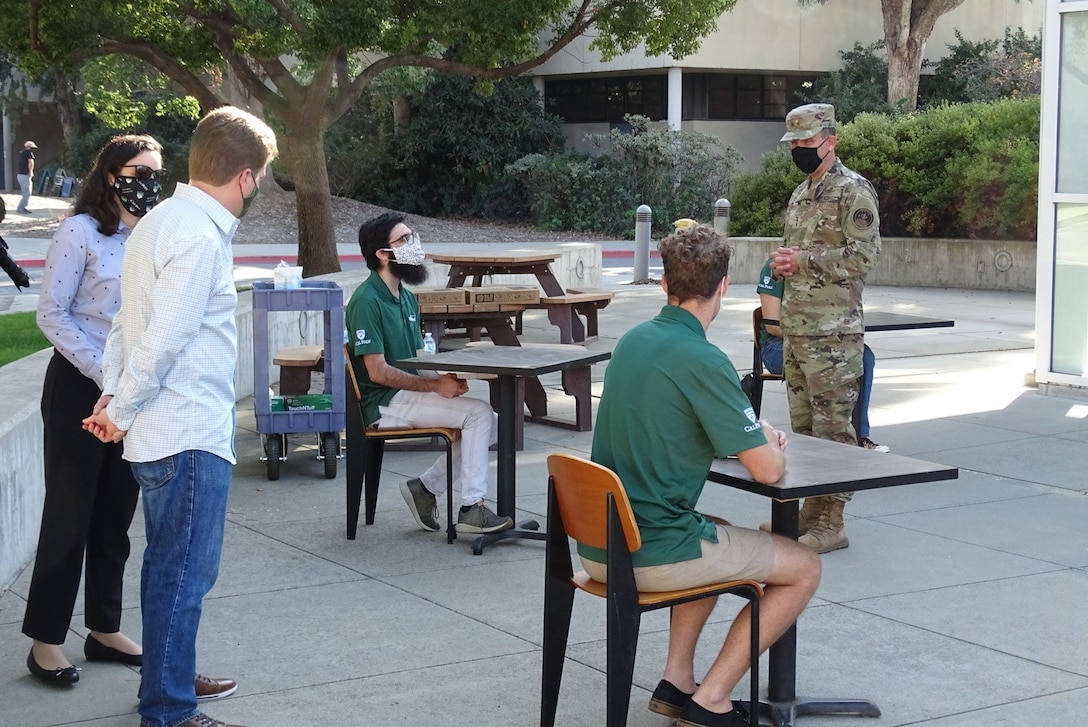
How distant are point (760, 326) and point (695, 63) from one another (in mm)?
25540

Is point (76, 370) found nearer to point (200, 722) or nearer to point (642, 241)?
point (200, 722)

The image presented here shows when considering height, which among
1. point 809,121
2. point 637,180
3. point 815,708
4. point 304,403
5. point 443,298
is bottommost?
point 815,708

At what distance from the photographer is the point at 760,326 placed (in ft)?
27.1

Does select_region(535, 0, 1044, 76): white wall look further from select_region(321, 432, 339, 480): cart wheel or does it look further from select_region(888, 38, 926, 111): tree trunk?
select_region(321, 432, 339, 480): cart wheel

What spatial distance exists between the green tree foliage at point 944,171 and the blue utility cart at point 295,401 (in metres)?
12.7

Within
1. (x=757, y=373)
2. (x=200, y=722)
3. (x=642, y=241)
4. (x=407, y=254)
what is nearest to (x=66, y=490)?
(x=200, y=722)

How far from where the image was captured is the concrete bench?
Result: 473 inches

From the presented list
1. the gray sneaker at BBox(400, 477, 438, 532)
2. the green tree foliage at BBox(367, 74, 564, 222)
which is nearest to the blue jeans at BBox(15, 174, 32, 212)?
A: the green tree foliage at BBox(367, 74, 564, 222)

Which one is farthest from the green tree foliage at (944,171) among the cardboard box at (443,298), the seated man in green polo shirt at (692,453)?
the seated man in green polo shirt at (692,453)

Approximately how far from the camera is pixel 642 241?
747 inches

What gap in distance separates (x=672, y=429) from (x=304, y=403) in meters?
4.48

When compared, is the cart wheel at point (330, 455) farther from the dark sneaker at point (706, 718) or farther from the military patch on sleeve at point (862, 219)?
the dark sneaker at point (706, 718)

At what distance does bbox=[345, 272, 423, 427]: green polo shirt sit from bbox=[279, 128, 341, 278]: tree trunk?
10.2 m

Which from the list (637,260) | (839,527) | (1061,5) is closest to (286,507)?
(839,527)
